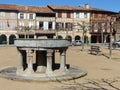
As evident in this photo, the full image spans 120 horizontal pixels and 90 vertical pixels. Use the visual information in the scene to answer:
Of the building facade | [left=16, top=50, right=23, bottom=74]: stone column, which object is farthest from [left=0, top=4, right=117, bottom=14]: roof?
[left=16, top=50, right=23, bottom=74]: stone column

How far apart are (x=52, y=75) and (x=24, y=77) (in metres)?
1.69

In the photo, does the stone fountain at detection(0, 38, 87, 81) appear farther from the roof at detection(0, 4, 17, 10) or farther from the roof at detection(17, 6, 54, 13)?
the roof at detection(17, 6, 54, 13)

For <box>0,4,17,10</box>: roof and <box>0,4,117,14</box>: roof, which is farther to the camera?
<box>0,4,117,14</box>: roof

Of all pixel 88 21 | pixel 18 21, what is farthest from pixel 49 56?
pixel 88 21

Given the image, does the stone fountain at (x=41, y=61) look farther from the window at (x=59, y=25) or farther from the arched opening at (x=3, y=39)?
the window at (x=59, y=25)

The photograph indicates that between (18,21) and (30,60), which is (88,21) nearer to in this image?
(18,21)

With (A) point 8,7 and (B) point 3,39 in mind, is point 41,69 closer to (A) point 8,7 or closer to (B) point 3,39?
(A) point 8,7

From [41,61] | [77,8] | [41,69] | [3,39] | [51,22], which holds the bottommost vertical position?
[41,69]

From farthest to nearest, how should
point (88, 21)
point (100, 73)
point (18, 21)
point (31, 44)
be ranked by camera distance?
point (88, 21) < point (18, 21) < point (100, 73) < point (31, 44)

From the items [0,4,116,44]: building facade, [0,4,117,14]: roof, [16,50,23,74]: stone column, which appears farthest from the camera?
[0,4,117,14]: roof

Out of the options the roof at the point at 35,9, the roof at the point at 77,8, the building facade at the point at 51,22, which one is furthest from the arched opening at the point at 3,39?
the roof at the point at 77,8

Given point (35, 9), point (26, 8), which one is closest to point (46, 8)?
point (35, 9)

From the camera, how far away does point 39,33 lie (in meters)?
69.8

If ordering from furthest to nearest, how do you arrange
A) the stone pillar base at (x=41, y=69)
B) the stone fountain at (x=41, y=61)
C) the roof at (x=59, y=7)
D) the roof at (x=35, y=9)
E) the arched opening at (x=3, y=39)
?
the roof at (x=59, y=7) < the roof at (x=35, y=9) < the arched opening at (x=3, y=39) < the stone pillar base at (x=41, y=69) < the stone fountain at (x=41, y=61)
